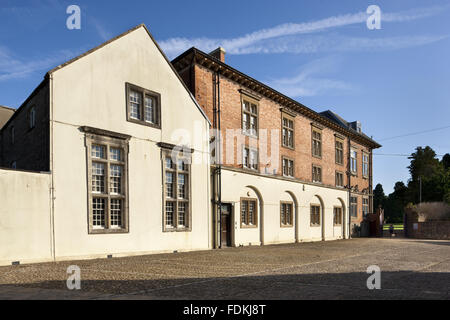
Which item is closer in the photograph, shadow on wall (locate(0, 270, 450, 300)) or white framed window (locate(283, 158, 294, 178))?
shadow on wall (locate(0, 270, 450, 300))

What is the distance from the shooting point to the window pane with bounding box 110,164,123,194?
56.7 feet

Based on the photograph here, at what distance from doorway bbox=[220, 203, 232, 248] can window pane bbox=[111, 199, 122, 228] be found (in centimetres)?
724

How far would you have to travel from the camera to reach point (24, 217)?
14.1 meters

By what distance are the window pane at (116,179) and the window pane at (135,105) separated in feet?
8.97

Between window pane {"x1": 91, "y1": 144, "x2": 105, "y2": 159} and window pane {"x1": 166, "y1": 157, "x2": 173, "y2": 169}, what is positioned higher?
window pane {"x1": 91, "y1": 144, "x2": 105, "y2": 159}

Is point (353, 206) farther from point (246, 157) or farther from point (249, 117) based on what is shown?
point (249, 117)

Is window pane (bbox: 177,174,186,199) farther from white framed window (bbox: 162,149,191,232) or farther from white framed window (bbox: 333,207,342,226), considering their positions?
white framed window (bbox: 333,207,342,226)

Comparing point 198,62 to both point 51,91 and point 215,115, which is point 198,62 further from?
point 51,91

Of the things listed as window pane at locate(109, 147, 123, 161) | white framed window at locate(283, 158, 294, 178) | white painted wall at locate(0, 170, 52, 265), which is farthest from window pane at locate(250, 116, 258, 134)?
white painted wall at locate(0, 170, 52, 265)

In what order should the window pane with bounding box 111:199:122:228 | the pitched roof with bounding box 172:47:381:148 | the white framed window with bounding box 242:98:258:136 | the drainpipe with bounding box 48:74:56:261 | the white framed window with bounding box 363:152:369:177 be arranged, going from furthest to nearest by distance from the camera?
the white framed window with bounding box 363:152:369:177, the white framed window with bounding box 242:98:258:136, the pitched roof with bounding box 172:47:381:148, the window pane with bounding box 111:199:122:228, the drainpipe with bounding box 48:74:56:261

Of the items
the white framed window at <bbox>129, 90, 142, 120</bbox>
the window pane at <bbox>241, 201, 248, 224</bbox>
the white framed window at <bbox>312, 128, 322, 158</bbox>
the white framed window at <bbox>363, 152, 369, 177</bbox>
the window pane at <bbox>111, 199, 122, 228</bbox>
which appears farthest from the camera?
the white framed window at <bbox>363, 152, 369, 177</bbox>

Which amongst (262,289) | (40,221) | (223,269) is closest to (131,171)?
(40,221)

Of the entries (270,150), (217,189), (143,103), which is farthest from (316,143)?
(143,103)

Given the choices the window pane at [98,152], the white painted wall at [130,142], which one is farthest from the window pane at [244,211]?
the window pane at [98,152]
